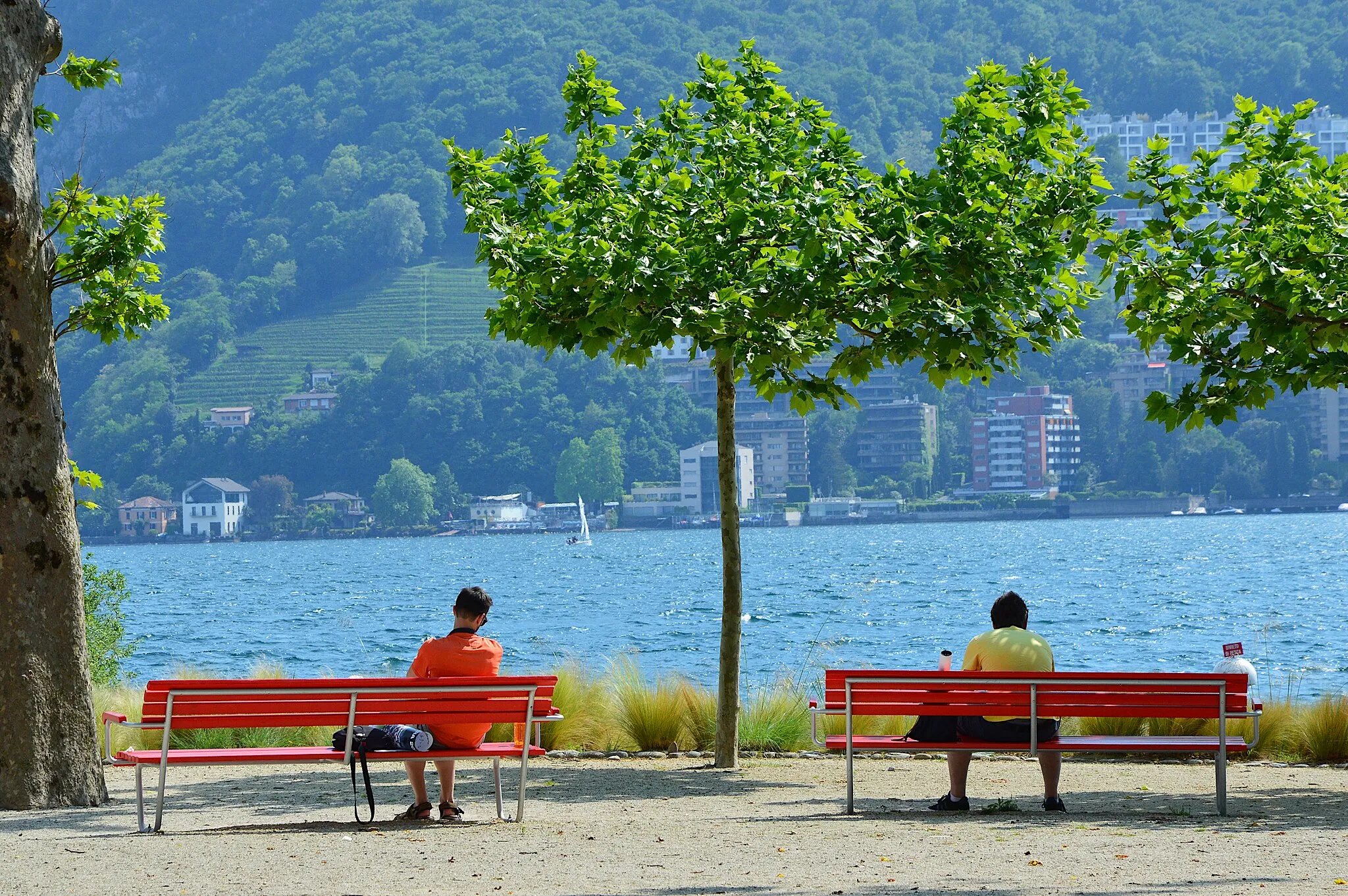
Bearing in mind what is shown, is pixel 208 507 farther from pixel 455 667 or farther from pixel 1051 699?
pixel 1051 699

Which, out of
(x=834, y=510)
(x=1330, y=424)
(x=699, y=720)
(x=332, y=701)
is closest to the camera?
→ (x=332, y=701)

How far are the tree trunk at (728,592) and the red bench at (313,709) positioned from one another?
3.05 m

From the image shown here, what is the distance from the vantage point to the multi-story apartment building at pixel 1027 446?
455 feet

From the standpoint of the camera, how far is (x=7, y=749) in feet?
25.3

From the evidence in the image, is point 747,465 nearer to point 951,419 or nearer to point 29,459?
point 951,419

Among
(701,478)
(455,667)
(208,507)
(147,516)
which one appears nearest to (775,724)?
(455,667)

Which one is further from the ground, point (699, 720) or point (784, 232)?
point (784, 232)

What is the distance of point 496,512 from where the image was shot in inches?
5610

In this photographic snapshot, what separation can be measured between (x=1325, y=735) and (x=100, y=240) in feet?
27.6

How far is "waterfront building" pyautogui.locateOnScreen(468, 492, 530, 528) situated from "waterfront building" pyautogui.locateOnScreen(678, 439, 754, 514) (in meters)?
14.8

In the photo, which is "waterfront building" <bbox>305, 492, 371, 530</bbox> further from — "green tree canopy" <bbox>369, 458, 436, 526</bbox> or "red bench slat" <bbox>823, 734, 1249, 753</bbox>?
"red bench slat" <bbox>823, 734, 1249, 753</bbox>

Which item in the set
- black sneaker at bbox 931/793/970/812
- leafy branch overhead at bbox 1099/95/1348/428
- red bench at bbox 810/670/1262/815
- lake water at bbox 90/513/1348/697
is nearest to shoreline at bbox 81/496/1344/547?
lake water at bbox 90/513/1348/697

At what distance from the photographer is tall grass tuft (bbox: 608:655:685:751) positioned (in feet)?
36.9

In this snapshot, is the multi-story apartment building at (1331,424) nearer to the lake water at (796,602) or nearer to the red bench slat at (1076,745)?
the lake water at (796,602)
